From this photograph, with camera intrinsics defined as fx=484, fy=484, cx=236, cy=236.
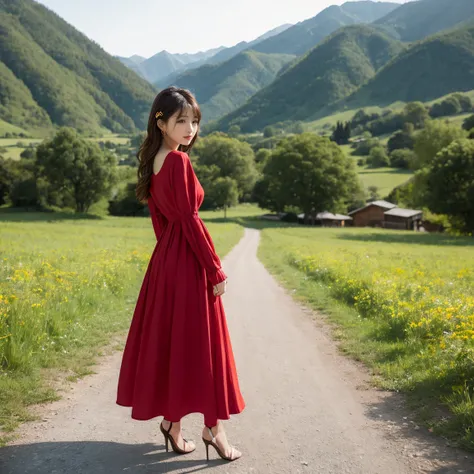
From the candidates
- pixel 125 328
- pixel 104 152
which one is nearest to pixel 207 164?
pixel 104 152

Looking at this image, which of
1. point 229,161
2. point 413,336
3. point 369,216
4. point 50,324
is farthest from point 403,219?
point 50,324

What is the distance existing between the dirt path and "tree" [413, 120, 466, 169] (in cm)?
8171

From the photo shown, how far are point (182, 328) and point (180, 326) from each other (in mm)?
26

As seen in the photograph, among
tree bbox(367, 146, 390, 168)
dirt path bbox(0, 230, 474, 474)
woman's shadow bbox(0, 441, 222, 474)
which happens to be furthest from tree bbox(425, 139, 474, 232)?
tree bbox(367, 146, 390, 168)

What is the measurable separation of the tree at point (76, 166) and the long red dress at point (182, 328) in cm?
5851

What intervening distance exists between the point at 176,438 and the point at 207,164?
267 feet

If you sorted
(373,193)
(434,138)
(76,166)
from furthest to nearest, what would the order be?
1. (373,193)
2. (434,138)
3. (76,166)

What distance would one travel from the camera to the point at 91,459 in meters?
4.21

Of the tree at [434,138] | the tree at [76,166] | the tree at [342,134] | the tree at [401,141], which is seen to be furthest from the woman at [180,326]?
the tree at [342,134]

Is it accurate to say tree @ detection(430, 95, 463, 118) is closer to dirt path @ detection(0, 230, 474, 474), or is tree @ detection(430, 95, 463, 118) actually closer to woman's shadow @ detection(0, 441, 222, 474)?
dirt path @ detection(0, 230, 474, 474)

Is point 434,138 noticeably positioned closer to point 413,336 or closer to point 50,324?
point 413,336

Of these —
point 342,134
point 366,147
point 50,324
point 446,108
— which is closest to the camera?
point 50,324

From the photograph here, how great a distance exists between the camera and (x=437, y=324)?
752cm

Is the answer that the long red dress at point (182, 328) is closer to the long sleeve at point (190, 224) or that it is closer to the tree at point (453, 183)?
the long sleeve at point (190, 224)
